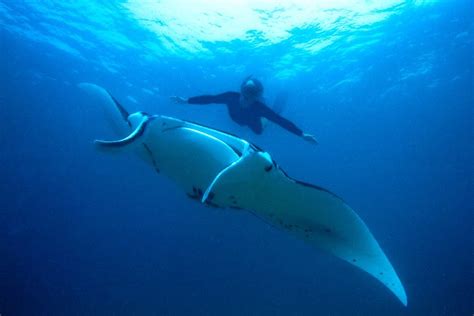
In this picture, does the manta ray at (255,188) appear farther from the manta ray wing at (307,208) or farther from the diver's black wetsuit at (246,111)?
the diver's black wetsuit at (246,111)

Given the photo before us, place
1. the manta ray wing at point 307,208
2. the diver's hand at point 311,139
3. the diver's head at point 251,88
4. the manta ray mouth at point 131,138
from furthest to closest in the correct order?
1. the diver's head at point 251,88
2. the diver's hand at point 311,139
3. the manta ray wing at point 307,208
4. the manta ray mouth at point 131,138

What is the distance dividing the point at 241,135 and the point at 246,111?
349 inches

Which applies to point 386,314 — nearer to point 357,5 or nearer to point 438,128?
point 438,128

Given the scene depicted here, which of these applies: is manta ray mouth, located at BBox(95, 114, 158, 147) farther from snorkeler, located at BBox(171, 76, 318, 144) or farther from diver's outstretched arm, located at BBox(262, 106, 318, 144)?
diver's outstretched arm, located at BBox(262, 106, 318, 144)

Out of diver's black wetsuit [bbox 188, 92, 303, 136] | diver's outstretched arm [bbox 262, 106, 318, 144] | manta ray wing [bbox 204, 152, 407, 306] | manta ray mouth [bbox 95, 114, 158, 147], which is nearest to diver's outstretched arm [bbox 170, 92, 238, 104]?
diver's black wetsuit [bbox 188, 92, 303, 136]

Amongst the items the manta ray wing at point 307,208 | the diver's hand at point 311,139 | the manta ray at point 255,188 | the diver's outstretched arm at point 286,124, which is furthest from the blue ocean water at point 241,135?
the manta ray wing at point 307,208

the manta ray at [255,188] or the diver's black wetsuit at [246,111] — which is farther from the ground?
the manta ray at [255,188]

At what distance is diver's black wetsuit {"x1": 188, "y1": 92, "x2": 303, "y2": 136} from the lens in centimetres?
669

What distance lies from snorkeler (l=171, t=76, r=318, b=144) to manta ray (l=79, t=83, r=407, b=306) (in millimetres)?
2738

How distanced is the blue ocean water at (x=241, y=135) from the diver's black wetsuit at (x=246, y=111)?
6.26m

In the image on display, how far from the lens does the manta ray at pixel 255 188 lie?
8.61ft

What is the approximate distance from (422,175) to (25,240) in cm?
3364

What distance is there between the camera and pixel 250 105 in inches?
272

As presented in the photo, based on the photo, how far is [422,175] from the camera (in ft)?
96.8
